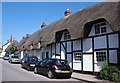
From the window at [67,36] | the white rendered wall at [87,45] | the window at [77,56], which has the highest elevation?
the window at [67,36]

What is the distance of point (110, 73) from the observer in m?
15.9

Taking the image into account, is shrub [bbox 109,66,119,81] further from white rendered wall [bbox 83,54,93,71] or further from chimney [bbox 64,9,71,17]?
chimney [bbox 64,9,71,17]

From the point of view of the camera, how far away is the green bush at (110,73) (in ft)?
50.5

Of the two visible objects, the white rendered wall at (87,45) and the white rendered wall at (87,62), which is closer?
the white rendered wall at (87,62)

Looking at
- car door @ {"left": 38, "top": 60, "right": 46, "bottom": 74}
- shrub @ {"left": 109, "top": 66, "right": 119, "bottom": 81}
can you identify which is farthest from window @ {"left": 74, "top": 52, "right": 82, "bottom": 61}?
shrub @ {"left": 109, "top": 66, "right": 119, "bottom": 81}

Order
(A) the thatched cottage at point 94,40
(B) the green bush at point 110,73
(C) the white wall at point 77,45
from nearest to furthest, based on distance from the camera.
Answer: (B) the green bush at point 110,73
(A) the thatched cottage at point 94,40
(C) the white wall at point 77,45

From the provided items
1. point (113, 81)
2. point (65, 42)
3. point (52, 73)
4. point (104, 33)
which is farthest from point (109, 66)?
point (65, 42)

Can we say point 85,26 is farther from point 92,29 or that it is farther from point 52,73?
point 52,73

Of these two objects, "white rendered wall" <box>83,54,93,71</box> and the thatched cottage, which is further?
"white rendered wall" <box>83,54,93,71</box>

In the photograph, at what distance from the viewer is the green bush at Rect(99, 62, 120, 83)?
606 inches

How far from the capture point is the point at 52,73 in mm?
17766

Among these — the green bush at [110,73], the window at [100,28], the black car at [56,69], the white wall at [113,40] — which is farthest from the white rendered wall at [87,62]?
the green bush at [110,73]

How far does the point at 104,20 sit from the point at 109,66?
155 inches

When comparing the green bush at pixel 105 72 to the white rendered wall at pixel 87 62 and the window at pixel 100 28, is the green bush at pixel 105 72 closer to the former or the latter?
the white rendered wall at pixel 87 62
